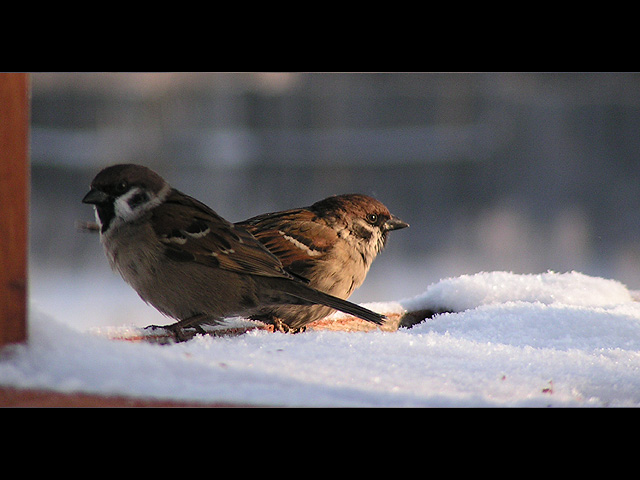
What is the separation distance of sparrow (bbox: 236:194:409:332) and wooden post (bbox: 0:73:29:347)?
1000mm

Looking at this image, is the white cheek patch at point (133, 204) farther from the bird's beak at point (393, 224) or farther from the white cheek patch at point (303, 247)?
the bird's beak at point (393, 224)

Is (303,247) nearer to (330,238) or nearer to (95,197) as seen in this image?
(330,238)

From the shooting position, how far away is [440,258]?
19.7ft

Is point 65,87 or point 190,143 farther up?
point 65,87

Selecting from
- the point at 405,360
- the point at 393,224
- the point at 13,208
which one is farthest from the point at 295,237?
the point at 13,208

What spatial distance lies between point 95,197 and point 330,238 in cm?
79

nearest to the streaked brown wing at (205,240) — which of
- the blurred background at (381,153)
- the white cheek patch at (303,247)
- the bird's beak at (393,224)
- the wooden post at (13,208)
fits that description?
the white cheek patch at (303,247)

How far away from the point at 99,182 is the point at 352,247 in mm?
865

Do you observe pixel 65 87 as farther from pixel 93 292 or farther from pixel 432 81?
pixel 432 81

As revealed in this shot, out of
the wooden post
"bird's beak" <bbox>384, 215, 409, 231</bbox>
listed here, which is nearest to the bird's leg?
the wooden post

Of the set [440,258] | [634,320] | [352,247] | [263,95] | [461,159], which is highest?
[263,95]

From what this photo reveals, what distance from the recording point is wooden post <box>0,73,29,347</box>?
1.21 m

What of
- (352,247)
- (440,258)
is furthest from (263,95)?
(352,247)

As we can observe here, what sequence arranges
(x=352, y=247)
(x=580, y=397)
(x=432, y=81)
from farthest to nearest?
(x=432, y=81) → (x=352, y=247) → (x=580, y=397)
